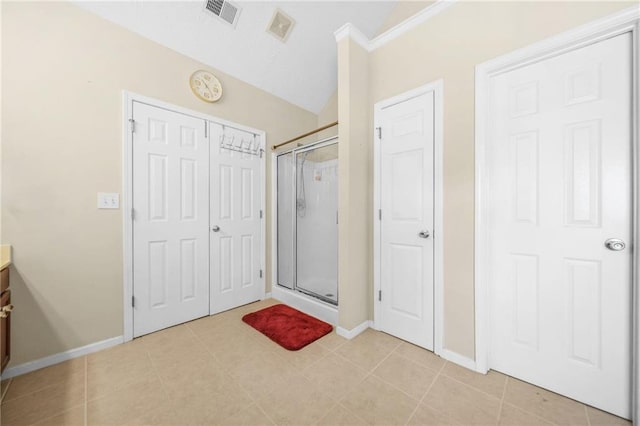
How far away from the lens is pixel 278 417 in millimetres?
1275

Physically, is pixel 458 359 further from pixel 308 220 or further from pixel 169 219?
pixel 169 219

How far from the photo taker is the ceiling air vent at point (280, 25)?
2333 millimetres

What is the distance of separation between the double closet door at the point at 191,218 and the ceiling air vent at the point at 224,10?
0.90m

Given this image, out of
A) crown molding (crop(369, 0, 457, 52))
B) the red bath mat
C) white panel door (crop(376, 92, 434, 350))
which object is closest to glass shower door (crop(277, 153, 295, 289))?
the red bath mat

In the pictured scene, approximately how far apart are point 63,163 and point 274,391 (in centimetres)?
209

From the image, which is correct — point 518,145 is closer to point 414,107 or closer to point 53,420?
point 414,107

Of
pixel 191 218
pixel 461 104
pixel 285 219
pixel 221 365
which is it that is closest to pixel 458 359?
pixel 221 365

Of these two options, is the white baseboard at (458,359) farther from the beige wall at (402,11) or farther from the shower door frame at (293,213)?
the beige wall at (402,11)

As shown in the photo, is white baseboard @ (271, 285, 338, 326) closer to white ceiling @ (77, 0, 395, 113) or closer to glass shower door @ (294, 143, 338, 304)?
glass shower door @ (294, 143, 338, 304)

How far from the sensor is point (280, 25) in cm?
241

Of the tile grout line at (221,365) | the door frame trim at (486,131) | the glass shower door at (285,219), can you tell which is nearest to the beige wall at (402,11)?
the door frame trim at (486,131)

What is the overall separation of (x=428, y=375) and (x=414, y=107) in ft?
6.23

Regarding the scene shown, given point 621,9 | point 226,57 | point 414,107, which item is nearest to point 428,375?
point 414,107

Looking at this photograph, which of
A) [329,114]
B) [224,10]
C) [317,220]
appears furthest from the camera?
[329,114]
